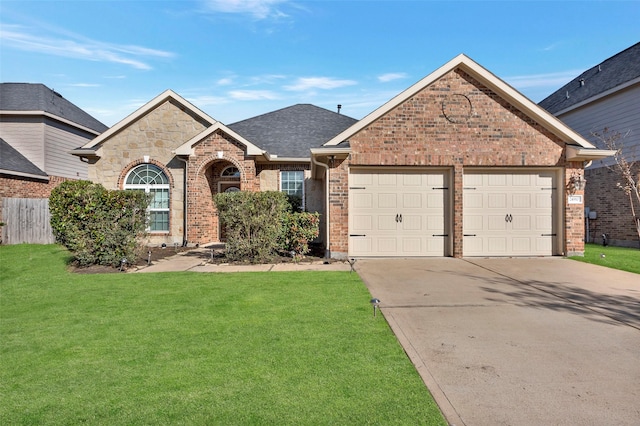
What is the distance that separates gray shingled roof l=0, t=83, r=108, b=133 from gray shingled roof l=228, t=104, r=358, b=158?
11538 millimetres

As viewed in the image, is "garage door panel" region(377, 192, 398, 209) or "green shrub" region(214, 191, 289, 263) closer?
"green shrub" region(214, 191, 289, 263)

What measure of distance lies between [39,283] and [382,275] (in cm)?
719

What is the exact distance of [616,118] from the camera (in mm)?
14586

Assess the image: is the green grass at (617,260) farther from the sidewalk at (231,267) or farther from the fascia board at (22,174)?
the fascia board at (22,174)

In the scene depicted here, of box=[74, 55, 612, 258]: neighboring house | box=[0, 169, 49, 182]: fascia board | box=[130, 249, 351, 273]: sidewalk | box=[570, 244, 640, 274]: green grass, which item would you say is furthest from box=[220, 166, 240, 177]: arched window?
box=[570, 244, 640, 274]: green grass

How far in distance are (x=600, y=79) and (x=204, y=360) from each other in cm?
2065

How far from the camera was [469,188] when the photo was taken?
10.0 meters

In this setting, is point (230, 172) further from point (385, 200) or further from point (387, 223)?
point (387, 223)

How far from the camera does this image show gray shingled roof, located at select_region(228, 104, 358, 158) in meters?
14.5

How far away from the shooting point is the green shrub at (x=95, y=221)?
8438 mm

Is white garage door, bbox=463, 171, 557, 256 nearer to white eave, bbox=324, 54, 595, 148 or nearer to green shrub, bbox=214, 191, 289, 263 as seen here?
white eave, bbox=324, 54, 595, 148

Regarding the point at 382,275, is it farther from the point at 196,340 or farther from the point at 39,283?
the point at 39,283

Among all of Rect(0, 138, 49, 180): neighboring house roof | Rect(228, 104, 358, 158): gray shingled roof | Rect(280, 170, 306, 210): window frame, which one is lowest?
Rect(280, 170, 306, 210): window frame

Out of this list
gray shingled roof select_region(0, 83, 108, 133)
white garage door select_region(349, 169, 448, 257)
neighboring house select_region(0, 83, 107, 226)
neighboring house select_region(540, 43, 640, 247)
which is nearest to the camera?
white garage door select_region(349, 169, 448, 257)
